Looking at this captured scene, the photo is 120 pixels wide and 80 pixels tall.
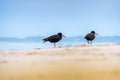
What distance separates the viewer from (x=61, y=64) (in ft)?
12.4

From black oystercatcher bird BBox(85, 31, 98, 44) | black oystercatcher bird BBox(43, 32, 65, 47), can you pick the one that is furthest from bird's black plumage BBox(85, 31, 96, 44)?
black oystercatcher bird BBox(43, 32, 65, 47)

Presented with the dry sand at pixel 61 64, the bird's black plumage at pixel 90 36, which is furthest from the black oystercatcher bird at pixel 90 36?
the dry sand at pixel 61 64

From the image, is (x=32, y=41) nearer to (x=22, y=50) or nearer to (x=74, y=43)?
(x=22, y=50)

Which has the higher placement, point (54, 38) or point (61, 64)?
point (54, 38)

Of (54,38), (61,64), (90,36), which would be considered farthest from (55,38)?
(61,64)

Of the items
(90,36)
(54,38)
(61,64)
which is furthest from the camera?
(54,38)

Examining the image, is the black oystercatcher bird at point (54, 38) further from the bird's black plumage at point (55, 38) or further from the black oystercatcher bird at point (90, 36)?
the black oystercatcher bird at point (90, 36)

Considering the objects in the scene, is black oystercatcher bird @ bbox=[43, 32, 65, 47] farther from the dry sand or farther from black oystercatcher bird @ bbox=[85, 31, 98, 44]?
black oystercatcher bird @ bbox=[85, 31, 98, 44]

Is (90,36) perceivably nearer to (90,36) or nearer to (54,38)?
(90,36)

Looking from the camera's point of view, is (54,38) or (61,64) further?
(54,38)

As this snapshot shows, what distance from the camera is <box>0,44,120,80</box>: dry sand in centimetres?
360

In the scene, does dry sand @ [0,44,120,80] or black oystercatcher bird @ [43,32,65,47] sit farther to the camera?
black oystercatcher bird @ [43,32,65,47]

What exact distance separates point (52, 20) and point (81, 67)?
2.10ft

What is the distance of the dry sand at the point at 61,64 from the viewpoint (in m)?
3.60
